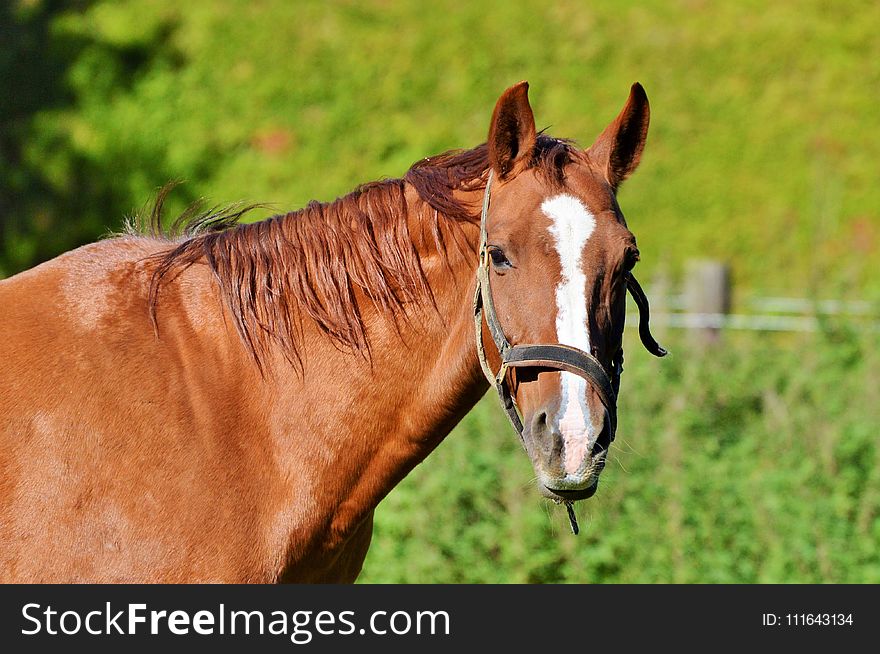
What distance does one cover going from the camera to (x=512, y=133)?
2.78m

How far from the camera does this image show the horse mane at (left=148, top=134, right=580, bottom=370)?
9.62 ft

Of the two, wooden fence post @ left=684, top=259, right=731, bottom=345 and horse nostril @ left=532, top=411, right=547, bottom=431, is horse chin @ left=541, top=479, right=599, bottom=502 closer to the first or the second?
horse nostril @ left=532, top=411, right=547, bottom=431

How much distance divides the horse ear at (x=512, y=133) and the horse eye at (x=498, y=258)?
0.82 feet

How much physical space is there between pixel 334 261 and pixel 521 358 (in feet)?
Answer: 2.45

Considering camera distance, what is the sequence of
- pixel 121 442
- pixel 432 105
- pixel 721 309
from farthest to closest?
pixel 432 105
pixel 721 309
pixel 121 442

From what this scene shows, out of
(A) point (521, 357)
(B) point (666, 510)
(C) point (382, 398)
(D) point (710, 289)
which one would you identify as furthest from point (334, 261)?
(D) point (710, 289)

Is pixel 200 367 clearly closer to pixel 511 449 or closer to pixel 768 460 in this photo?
pixel 511 449

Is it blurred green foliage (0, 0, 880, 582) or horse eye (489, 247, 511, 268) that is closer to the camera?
horse eye (489, 247, 511, 268)

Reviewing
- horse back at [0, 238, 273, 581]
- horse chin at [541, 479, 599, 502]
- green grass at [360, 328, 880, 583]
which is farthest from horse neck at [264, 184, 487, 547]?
green grass at [360, 328, 880, 583]

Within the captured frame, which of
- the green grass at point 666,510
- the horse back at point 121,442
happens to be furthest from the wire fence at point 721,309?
the horse back at point 121,442

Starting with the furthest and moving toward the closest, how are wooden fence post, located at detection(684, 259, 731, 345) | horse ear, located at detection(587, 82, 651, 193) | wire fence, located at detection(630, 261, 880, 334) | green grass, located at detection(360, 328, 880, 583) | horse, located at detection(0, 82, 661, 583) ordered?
wooden fence post, located at detection(684, 259, 731, 345), wire fence, located at detection(630, 261, 880, 334), green grass, located at detection(360, 328, 880, 583), horse ear, located at detection(587, 82, 651, 193), horse, located at detection(0, 82, 661, 583)

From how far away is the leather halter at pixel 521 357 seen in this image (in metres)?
2.46

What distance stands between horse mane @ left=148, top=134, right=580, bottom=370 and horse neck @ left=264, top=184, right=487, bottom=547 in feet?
0.12

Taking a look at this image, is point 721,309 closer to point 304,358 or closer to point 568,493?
point 304,358
